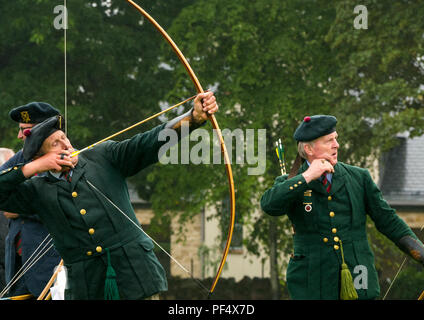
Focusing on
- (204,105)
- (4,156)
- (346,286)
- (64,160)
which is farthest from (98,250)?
(4,156)

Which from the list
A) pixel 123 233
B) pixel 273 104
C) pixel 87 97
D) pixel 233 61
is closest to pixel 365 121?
pixel 273 104

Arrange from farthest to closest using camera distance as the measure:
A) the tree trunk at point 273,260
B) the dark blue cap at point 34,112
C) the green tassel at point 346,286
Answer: the tree trunk at point 273,260 → the dark blue cap at point 34,112 → the green tassel at point 346,286

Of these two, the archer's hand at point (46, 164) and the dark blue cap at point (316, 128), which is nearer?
the archer's hand at point (46, 164)

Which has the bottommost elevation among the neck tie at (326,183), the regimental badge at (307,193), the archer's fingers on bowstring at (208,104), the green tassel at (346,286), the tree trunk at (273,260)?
the tree trunk at (273,260)

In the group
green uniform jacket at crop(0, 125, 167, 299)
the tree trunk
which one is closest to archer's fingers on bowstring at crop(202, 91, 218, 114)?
green uniform jacket at crop(0, 125, 167, 299)

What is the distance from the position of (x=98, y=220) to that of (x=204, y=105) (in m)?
0.89

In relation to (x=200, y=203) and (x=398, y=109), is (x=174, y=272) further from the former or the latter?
(x=398, y=109)

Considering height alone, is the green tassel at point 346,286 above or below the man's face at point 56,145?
below

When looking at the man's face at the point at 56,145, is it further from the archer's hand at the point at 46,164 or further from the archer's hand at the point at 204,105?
the archer's hand at the point at 204,105

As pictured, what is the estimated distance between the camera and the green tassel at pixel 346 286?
15.4 ft

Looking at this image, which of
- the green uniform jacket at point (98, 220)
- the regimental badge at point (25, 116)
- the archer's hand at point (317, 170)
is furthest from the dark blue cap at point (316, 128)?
the regimental badge at point (25, 116)

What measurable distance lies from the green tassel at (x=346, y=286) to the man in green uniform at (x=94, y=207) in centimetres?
108

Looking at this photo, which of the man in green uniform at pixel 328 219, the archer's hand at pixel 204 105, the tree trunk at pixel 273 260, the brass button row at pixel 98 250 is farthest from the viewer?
the tree trunk at pixel 273 260

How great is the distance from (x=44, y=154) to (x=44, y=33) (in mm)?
9284
